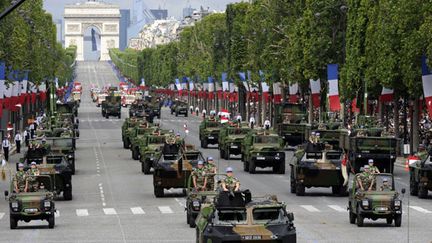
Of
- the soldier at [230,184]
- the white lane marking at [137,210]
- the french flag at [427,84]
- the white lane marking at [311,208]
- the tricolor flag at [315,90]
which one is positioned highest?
the french flag at [427,84]

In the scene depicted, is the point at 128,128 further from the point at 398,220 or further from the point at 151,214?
the point at 398,220

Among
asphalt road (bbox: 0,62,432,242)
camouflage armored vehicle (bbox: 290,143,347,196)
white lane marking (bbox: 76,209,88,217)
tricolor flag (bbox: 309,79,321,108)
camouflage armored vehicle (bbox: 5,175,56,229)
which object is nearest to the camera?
asphalt road (bbox: 0,62,432,242)

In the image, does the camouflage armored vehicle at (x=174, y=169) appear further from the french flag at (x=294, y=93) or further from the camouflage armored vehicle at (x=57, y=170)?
the french flag at (x=294, y=93)

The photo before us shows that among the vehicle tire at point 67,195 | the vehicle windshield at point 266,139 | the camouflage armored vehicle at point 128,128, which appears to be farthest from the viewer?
the camouflage armored vehicle at point 128,128

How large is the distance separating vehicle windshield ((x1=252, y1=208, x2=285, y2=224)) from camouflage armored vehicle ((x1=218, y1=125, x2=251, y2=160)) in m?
45.5

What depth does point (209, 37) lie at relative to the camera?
181 meters

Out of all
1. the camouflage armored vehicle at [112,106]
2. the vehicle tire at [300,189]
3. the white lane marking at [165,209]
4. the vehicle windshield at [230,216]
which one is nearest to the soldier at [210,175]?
the white lane marking at [165,209]

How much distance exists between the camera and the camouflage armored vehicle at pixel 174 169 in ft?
166

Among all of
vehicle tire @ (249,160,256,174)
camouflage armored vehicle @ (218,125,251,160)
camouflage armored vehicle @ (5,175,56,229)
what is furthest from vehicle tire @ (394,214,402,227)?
camouflage armored vehicle @ (218,125,251,160)

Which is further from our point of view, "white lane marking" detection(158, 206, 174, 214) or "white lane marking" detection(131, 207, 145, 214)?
"white lane marking" detection(131, 207, 145, 214)

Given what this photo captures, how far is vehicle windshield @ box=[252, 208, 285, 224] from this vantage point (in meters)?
29.2

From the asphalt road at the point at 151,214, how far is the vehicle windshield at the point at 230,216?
4242 millimetres

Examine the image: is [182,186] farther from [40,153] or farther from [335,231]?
[335,231]

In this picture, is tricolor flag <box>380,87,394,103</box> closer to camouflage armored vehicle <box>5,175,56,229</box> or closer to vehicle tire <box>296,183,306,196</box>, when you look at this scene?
vehicle tire <box>296,183,306,196</box>
